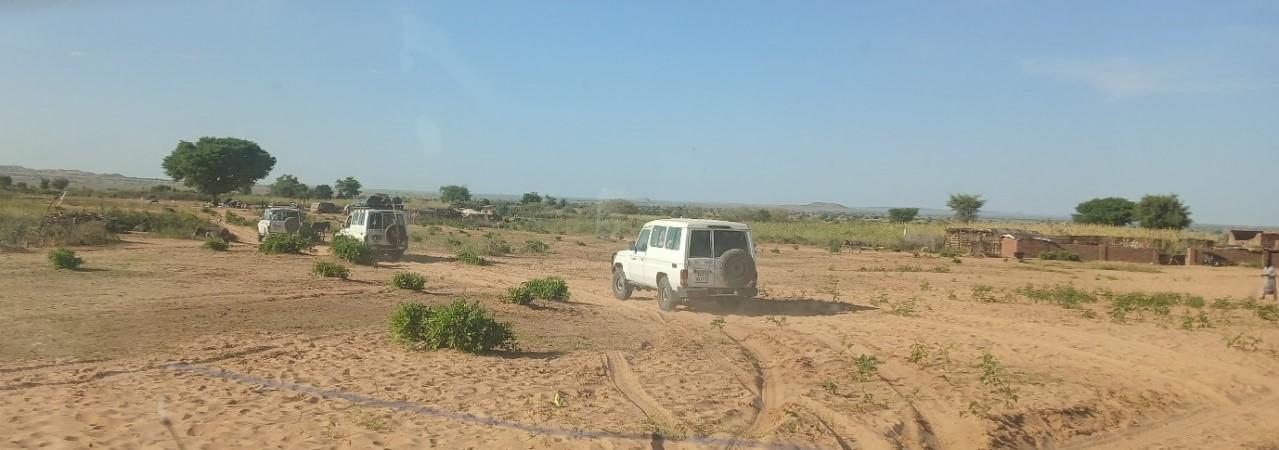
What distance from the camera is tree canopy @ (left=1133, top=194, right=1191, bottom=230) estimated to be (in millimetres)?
65625

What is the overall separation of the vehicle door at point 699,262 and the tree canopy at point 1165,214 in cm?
Answer: 6264

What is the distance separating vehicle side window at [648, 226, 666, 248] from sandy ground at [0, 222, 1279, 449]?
54.6 inches

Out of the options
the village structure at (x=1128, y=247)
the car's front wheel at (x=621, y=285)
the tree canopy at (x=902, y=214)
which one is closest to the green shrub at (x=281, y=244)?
the car's front wheel at (x=621, y=285)

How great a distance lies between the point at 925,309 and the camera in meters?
17.8

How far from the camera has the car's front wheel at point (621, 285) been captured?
61.7 ft

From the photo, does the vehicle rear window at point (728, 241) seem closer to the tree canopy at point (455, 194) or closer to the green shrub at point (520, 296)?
the green shrub at point (520, 296)

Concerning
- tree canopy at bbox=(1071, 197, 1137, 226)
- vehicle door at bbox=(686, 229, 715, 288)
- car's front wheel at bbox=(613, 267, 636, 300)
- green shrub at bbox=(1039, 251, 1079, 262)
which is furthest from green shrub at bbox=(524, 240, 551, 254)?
tree canopy at bbox=(1071, 197, 1137, 226)

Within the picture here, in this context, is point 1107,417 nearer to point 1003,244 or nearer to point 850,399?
point 850,399

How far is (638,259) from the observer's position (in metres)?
18.1

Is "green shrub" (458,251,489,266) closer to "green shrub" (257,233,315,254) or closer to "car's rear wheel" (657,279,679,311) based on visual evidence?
"green shrub" (257,233,315,254)

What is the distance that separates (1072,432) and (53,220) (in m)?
30.8

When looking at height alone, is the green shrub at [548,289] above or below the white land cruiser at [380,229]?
below

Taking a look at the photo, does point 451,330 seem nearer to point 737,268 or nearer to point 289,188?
point 737,268

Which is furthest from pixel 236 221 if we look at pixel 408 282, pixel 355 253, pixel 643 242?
pixel 643 242
